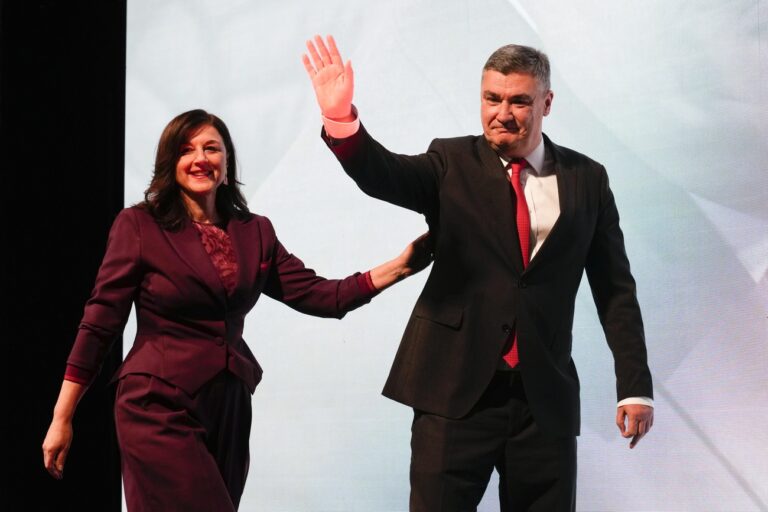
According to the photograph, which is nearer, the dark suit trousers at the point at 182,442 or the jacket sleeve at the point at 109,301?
the dark suit trousers at the point at 182,442

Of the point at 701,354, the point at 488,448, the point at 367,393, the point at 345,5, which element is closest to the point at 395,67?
the point at 345,5

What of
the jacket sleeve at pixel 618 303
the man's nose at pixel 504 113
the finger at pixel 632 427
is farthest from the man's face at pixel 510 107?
the finger at pixel 632 427

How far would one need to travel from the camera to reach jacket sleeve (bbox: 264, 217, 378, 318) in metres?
2.67

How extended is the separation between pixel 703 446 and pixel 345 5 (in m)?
1.88

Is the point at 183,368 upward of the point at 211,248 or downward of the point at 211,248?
downward

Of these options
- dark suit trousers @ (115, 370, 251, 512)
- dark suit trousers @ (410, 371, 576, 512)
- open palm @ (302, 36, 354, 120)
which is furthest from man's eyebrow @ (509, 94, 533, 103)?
dark suit trousers @ (115, 370, 251, 512)

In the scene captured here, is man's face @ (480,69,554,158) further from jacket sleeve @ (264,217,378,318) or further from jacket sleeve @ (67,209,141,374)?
jacket sleeve @ (67,209,141,374)

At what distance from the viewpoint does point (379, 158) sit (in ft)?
6.89

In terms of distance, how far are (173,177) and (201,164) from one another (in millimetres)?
80

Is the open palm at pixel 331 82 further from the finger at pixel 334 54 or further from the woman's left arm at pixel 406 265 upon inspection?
the woman's left arm at pixel 406 265

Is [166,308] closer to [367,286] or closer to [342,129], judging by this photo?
[367,286]

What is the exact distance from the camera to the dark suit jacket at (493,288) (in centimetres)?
219

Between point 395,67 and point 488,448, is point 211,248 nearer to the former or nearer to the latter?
point 488,448

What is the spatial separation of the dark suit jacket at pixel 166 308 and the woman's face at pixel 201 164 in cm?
11
